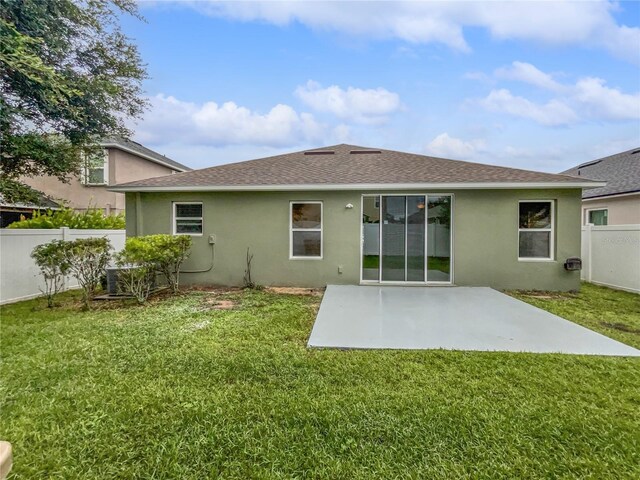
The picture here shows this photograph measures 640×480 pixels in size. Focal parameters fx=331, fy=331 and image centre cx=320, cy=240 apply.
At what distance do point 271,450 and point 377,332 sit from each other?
2968mm

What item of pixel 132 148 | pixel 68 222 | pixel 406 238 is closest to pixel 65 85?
pixel 68 222

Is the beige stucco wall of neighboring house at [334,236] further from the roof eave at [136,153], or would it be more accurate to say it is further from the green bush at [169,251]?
the roof eave at [136,153]

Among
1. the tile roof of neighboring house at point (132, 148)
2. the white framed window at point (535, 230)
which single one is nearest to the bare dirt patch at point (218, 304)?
the white framed window at point (535, 230)

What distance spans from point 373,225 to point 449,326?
4127 millimetres

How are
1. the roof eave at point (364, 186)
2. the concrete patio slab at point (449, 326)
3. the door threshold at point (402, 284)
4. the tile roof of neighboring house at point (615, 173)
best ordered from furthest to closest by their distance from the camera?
the tile roof of neighboring house at point (615, 173), the door threshold at point (402, 284), the roof eave at point (364, 186), the concrete patio slab at point (449, 326)

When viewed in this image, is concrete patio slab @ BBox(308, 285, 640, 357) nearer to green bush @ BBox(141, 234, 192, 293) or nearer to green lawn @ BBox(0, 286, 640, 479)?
green lawn @ BBox(0, 286, 640, 479)

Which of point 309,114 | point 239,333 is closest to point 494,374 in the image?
point 239,333

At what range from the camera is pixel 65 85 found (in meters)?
7.50

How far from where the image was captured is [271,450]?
2531mm

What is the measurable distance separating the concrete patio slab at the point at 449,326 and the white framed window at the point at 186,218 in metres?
4.53

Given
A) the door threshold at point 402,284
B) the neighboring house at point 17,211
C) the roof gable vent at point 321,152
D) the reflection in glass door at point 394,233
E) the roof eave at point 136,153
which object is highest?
the roof eave at point 136,153

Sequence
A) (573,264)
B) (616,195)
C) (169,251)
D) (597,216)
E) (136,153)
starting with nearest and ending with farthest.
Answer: (169,251) → (573,264) → (616,195) → (597,216) → (136,153)

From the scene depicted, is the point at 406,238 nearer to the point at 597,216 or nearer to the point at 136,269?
the point at 136,269

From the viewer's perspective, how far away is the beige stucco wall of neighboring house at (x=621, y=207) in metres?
11.2
